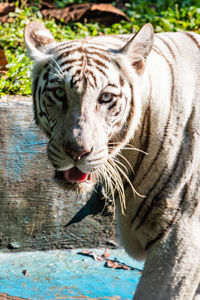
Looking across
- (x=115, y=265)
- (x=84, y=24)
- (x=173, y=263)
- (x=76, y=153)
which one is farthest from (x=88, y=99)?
(x=84, y=24)

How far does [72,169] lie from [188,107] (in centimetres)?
68

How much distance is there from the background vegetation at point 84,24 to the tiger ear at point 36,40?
82.0 inches

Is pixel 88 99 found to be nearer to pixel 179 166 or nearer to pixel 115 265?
pixel 179 166

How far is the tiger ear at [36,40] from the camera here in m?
3.03

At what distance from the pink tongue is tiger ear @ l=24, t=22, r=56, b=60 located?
620 millimetres

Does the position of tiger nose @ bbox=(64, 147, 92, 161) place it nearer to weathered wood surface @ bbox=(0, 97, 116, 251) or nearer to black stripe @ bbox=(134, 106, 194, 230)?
black stripe @ bbox=(134, 106, 194, 230)

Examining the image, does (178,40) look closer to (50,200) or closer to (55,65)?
(55,65)

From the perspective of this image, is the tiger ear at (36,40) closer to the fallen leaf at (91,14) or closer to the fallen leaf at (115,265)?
the fallen leaf at (115,265)

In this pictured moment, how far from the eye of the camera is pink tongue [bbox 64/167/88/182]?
2.89 meters

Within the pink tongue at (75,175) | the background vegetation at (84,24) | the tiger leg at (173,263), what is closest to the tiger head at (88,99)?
the pink tongue at (75,175)

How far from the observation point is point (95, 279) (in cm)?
437

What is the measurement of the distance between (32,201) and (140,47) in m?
2.15

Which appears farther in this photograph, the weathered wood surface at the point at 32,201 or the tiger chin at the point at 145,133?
the weathered wood surface at the point at 32,201

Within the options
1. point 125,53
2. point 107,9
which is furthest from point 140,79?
point 107,9
